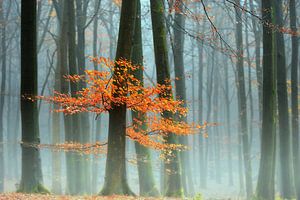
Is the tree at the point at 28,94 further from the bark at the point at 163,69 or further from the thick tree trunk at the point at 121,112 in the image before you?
the bark at the point at 163,69

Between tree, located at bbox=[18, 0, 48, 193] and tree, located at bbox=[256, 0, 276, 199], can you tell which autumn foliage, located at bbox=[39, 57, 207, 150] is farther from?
tree, located at bbox=[256, 0, 276, 199]

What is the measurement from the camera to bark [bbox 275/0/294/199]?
15344mm

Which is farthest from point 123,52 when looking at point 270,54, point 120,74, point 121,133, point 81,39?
point 81,39

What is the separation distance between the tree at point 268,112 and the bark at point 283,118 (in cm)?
261

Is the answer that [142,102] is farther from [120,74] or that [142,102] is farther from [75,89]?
[75,89]

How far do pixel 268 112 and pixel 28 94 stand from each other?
23.5 feet

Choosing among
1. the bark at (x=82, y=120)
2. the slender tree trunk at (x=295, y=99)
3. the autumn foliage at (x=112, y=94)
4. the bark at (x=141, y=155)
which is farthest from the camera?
the bark at (x=82, y=120)

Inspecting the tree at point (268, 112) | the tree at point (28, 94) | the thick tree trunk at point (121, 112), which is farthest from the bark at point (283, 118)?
the tree at point (28, 94)

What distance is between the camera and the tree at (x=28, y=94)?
34.2 feet

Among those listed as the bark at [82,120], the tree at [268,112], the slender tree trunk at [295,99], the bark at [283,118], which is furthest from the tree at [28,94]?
the slender tree trunk at [295,99]

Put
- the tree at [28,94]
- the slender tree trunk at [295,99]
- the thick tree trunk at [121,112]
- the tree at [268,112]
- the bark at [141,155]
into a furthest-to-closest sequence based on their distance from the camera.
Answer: the slender tree trunk at [295,99]
the tree at [268,112]
the bark at [141,155]
the tree at [28,94]
the thick tree trunk at [121,112]

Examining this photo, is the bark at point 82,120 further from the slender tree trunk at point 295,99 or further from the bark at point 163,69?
the slender tree trunk at point 295,99

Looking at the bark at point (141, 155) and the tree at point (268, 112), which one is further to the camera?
the tree at point (268, 112)

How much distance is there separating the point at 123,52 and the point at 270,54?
5598 millimetres
